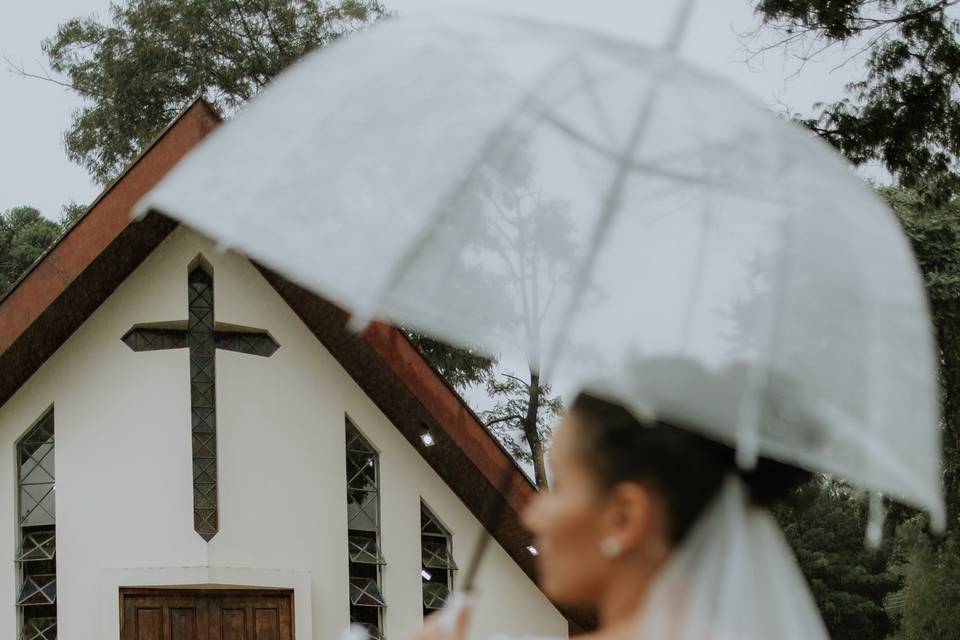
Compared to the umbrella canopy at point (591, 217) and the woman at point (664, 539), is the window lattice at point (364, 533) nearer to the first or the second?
the umbrella canopy at point (591, 217)

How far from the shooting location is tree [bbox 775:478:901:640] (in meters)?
37.8

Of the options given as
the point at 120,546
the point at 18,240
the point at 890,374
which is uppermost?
the point at 18,240

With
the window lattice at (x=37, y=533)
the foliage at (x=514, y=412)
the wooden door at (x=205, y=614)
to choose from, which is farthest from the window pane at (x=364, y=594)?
the foliage at (x=514, y=412)

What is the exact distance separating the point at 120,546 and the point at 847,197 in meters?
10.4

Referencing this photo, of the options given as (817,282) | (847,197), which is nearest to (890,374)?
(817,282)

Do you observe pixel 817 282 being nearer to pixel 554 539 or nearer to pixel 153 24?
pixel 554 539

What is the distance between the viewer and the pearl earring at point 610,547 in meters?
1.43

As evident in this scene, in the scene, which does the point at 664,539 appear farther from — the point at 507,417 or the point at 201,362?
the point at 507,417

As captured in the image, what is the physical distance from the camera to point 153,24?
1983 centimetres

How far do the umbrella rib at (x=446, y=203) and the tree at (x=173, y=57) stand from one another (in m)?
18.2

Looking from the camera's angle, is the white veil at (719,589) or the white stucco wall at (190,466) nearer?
the white veil at (719,589)

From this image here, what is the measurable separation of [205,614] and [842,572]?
30.1 metres

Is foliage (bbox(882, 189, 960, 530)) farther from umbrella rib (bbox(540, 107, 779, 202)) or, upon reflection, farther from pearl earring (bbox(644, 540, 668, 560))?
pearl earring (bbox(644, 540, 668, 560))

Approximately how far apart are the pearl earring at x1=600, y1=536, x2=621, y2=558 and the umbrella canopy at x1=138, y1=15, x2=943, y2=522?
0.70 ft
